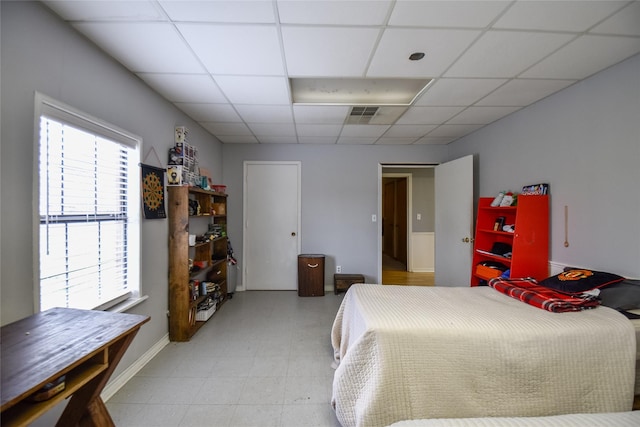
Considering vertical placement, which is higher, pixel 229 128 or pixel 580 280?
pixel 229 128

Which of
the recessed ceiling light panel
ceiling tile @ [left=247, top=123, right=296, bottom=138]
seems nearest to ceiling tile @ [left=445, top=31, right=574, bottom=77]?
the recessed ceiling light panel

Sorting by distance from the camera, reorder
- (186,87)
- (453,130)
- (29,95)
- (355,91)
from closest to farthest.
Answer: (29,95), (186,87), (355,91), (453,130)

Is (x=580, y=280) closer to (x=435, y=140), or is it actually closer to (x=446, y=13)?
(x=446, y=13)

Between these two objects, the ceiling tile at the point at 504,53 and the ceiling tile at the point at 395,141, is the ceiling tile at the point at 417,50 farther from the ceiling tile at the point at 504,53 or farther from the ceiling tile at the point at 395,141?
the ceiling tile at the point at 395,141

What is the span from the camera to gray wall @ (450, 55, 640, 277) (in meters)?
1.74

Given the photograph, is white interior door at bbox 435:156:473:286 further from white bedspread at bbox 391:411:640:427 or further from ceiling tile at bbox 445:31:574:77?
white bedspread at bbox 391:411:640:427

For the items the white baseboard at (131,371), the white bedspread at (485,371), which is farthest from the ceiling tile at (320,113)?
the white baseboard at (131,371)

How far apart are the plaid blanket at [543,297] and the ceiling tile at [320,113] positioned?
224cm

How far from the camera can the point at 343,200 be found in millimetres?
4062

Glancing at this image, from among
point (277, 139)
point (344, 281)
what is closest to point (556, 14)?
point (277, 139)

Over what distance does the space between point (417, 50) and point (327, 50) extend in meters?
0.62

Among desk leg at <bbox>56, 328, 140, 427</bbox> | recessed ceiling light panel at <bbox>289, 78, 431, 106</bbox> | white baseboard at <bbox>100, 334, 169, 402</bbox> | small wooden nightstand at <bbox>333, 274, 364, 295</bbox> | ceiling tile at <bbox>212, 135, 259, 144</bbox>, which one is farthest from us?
small wooden nightstand at <bbox>333, 274, 364, 295</bbox>

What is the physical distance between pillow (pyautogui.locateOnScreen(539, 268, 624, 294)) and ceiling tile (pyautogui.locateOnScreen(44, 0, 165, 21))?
327 cm

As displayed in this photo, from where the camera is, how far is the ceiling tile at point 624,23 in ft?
4.40
